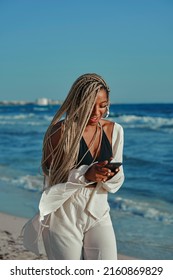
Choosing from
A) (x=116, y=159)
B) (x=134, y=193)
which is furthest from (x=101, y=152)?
(x=134, y=193)

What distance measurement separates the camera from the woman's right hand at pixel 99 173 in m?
2.74

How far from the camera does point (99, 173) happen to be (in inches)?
108

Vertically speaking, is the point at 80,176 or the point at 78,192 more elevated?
the point at 80,176

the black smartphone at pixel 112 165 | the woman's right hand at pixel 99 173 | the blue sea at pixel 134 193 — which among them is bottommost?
the blue sea at pixel 134 193

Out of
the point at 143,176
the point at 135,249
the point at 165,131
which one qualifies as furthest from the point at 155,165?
the point at 165,131

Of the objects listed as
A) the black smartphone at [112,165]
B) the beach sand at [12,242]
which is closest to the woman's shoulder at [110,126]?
the black smartphone at [112,165]

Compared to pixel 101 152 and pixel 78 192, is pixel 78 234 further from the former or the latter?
pixel 101 152

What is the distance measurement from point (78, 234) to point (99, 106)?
2.46 feet

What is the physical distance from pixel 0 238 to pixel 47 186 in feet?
10.7

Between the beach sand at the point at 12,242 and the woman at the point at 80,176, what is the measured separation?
7.69 ft

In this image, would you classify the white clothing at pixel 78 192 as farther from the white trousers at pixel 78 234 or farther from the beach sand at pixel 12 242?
the beach sand at pixel 12 242

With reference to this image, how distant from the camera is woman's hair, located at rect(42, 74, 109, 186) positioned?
2.82m

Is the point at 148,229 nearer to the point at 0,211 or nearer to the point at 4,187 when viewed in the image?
the point at 0,211
